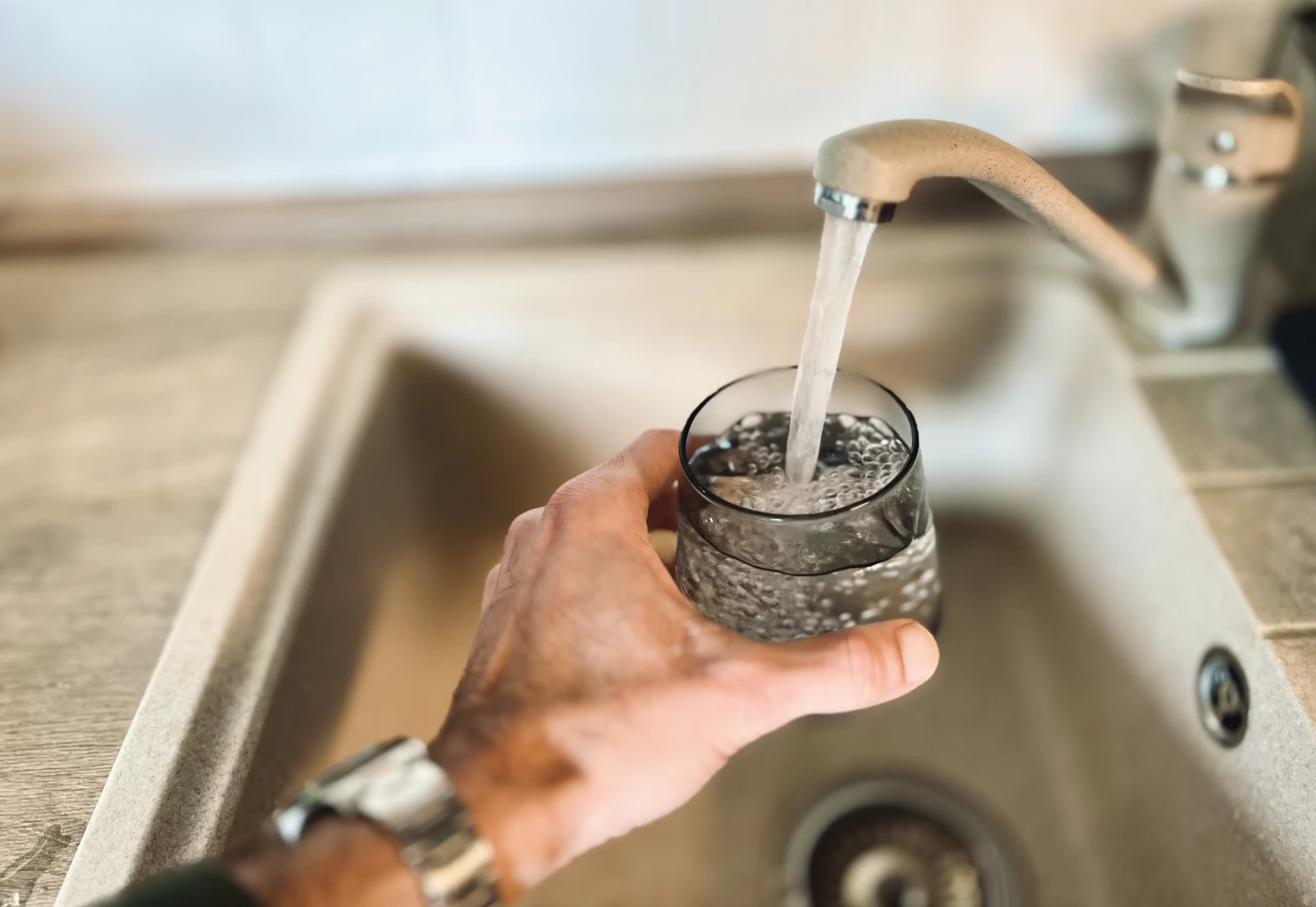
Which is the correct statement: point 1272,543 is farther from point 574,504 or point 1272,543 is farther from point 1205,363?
point 574,504

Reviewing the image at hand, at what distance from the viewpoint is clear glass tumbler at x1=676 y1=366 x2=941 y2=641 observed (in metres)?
0.41

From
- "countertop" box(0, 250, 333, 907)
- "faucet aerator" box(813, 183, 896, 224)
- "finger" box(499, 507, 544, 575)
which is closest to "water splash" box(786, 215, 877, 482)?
"faucet aerator" box(813, 183, 896, 224)

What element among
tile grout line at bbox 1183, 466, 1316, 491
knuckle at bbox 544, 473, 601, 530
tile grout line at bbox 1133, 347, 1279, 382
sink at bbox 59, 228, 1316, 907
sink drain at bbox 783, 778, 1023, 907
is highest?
knuckle at bbox 544, 473, 601, 530

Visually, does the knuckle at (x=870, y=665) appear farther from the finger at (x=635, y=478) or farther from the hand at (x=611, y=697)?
the finger at (x=635, y=478)

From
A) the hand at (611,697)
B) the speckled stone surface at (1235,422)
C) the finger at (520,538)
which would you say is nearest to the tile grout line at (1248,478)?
the speckled stone surface at (1235,422)

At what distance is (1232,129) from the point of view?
1.74ft

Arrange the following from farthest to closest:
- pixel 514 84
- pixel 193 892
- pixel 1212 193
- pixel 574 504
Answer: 1. pixel 514 84
2. pixel 1212 193
3. pixel 574 504
4. pixel 193 892

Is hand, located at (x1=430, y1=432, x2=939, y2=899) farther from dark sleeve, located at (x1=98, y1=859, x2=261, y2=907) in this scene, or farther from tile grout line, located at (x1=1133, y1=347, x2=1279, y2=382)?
tile grout line, located at (x1=1133, y1=347, x2=1279, y2=382)

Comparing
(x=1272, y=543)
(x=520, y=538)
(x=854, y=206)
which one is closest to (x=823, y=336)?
(x=854, y=206)

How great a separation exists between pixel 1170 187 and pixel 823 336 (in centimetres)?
30

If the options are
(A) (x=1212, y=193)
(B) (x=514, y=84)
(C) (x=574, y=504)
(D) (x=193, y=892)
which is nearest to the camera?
(D) (x=193, y=892)

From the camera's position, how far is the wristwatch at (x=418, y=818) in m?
0.35

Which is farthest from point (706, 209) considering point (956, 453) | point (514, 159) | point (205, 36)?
point (205, 36)

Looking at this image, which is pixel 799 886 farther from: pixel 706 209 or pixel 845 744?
pixel 706 209
